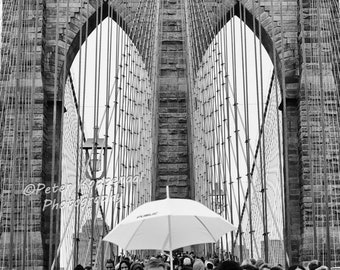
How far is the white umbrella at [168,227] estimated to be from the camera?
191 inches

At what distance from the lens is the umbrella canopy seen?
15.9 feet

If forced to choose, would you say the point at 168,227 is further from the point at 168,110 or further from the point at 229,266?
the point at 168,110

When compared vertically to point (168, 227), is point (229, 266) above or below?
below

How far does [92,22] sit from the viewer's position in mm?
17297

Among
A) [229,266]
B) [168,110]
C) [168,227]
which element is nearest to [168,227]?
[168,227]

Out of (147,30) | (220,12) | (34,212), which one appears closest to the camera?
(34,212)

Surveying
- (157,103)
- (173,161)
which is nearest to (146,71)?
(157,103)

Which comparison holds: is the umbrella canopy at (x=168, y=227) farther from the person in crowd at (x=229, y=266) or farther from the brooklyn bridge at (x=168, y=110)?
the brooklyn bridge at (x=168, y=110)

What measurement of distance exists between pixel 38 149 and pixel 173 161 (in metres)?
3.00

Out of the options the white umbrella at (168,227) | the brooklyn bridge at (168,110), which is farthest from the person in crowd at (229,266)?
the brooklyn bridge at (168,110)

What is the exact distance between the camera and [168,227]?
5102mm

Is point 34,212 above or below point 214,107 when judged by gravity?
below

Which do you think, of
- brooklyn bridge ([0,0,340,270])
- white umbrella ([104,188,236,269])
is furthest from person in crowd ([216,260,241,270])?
brooklyn bridge ([0,0,340,270])

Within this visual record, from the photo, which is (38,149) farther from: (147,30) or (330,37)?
(330,37)
